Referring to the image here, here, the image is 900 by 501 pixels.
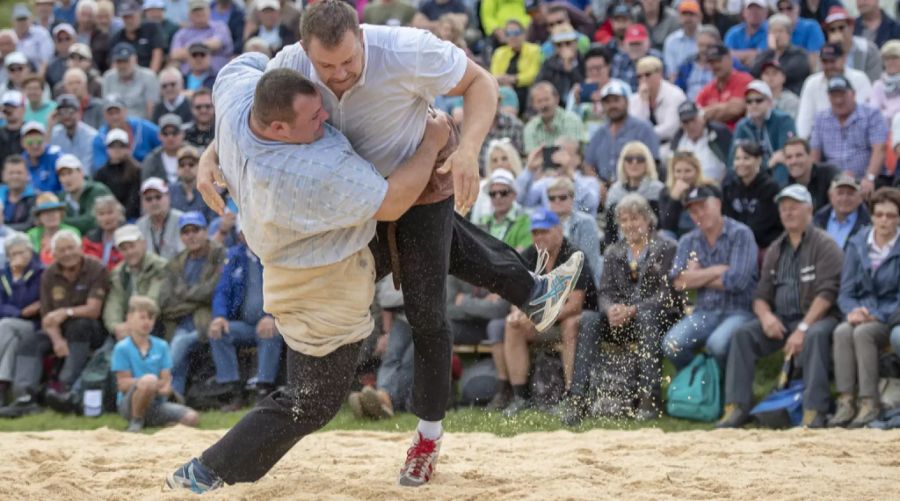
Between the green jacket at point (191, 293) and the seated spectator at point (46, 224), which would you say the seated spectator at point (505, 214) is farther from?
the seated spectator at point (46, 224)

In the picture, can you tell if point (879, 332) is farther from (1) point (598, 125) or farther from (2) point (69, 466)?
(2) point (69, 466)

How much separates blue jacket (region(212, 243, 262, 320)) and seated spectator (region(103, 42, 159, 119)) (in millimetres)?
4677

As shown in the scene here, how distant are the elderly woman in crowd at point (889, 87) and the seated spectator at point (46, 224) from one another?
670cm

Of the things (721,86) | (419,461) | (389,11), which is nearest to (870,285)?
(721,86)

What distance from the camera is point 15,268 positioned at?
35.3 ft

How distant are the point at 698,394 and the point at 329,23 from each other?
4.67 meters

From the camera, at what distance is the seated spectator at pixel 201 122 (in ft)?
41.9

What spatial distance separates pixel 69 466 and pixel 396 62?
2.67 m

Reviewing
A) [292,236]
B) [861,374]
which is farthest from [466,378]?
[292,236]

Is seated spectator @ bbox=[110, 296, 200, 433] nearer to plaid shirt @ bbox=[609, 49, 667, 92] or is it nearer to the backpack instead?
the backpack

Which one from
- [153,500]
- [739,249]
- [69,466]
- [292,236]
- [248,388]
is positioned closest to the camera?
[292,236]

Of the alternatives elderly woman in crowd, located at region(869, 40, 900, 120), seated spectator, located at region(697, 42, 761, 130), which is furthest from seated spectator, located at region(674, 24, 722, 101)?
elderly woman in crowd, located at region(869, 40, 900, 120)

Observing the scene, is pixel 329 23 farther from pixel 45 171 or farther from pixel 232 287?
pixel 45 171

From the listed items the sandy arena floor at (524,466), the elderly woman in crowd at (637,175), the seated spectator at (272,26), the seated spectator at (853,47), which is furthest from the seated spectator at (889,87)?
the seated spectator at (272,26)
